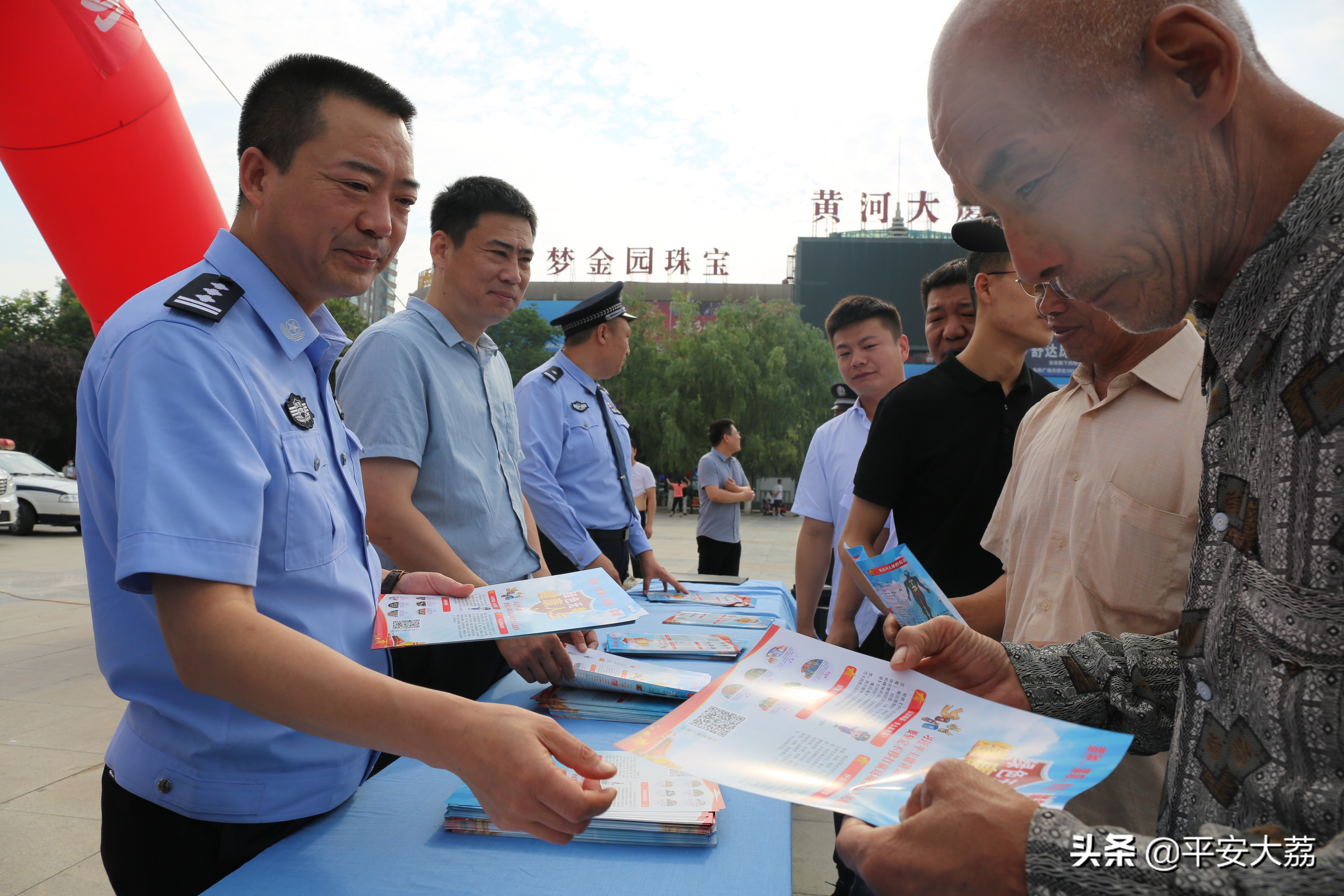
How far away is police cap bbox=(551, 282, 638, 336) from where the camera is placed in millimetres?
3920

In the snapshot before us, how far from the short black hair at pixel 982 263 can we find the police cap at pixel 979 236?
18 mm

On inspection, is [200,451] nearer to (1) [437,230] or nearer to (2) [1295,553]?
(2) [1295,553]

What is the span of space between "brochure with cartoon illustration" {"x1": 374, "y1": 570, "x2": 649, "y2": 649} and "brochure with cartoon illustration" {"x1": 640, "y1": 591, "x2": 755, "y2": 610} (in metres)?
1.51

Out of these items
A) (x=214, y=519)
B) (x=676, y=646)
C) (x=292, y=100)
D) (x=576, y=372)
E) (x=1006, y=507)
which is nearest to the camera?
(x=214, y=519)

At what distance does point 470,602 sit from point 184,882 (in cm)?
63

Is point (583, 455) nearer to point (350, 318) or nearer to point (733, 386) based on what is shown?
point (733, 386)

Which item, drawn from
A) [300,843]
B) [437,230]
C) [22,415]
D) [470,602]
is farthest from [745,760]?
[22,415]

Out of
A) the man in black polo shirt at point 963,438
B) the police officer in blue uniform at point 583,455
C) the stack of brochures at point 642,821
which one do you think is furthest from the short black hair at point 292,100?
the police officer in blue uniform at point 583,455

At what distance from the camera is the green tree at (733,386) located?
79.8 feet

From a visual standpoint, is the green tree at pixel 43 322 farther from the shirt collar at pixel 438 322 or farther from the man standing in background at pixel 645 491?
the shirt collar at pixel 438 322

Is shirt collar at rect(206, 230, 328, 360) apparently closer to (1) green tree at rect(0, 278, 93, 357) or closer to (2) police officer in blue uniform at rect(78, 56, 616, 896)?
(2) police officer in blue uniform at rect(78, 56, 616, 896)

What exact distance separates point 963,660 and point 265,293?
1247 mm

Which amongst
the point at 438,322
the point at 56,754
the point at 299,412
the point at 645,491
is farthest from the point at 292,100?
the point at 645,491

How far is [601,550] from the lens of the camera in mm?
3670
